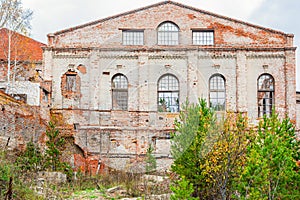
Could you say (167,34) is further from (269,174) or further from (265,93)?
(269,174)

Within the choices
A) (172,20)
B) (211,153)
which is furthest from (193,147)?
(172,20)

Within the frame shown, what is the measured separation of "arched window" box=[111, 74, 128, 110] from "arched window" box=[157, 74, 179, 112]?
184 cm

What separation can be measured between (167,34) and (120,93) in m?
4.24

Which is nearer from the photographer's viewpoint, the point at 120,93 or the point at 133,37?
the point at 120,93

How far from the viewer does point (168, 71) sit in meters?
25.2

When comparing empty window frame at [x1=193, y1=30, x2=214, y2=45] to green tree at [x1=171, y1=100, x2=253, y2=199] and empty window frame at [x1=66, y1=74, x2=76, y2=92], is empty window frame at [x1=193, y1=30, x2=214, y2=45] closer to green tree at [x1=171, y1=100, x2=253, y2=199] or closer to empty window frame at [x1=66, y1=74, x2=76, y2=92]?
empty window frame at [x1=66, y1=74, x2=76, y2=92]

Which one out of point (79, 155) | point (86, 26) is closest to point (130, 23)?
point (86, 26)

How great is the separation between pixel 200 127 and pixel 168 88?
1110 cm

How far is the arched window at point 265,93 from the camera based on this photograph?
25.1 metres

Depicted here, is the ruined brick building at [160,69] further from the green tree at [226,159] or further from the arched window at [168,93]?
the green tree at [226,159]

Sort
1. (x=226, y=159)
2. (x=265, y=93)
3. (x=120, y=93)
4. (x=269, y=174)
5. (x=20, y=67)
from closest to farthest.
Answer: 1. (x=269, y=174)
2. (x=226, y=159)
3. (x=120, y=93)
4. (x=265, y=93)
5. (x=20, y=67)

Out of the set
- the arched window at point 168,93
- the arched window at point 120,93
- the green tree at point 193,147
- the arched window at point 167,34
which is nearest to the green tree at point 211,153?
the green tree at point 193,147

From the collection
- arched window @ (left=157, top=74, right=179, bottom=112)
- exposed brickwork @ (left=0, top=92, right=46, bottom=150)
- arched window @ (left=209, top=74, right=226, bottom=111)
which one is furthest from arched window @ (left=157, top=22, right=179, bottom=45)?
exposed brickwork @ (left=0, top=92, right=46, bottom=150)

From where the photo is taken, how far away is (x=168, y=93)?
2517 centimetres
